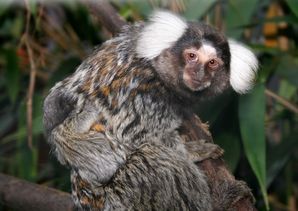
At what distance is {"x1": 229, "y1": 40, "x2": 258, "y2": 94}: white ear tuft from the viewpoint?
2.66m

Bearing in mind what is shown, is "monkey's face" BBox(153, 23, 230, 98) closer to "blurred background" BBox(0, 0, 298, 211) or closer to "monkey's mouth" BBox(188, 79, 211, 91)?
"monkey's mouth" BBox(188, 79, 211, 91)

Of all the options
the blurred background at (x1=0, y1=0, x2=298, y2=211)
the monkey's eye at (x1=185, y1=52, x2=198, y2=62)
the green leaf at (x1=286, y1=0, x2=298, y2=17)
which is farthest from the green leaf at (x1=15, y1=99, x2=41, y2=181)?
the green leaf at (x1=286, y1=0, x2=298, y2=17)

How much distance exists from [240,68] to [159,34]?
1.09ft

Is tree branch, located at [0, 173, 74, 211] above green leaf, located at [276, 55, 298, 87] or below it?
below

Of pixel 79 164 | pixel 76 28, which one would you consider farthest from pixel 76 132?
pixel 76 28

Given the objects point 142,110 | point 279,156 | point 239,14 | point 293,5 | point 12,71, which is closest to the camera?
point 142,110

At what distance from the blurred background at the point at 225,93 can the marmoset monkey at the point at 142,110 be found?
33 cm

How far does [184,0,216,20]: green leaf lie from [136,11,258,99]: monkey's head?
0.98 ft

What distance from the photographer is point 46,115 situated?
2523 mm

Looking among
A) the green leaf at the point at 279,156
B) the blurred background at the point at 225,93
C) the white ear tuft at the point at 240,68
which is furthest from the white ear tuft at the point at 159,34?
the green leaf at the point at 279,156

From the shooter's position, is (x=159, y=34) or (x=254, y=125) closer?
(x=159, y=34)

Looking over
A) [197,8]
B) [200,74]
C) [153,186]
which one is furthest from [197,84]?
[197,8]

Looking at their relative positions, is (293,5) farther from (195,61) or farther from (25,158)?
(25,158)

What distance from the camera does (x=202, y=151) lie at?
2510 millimetres
